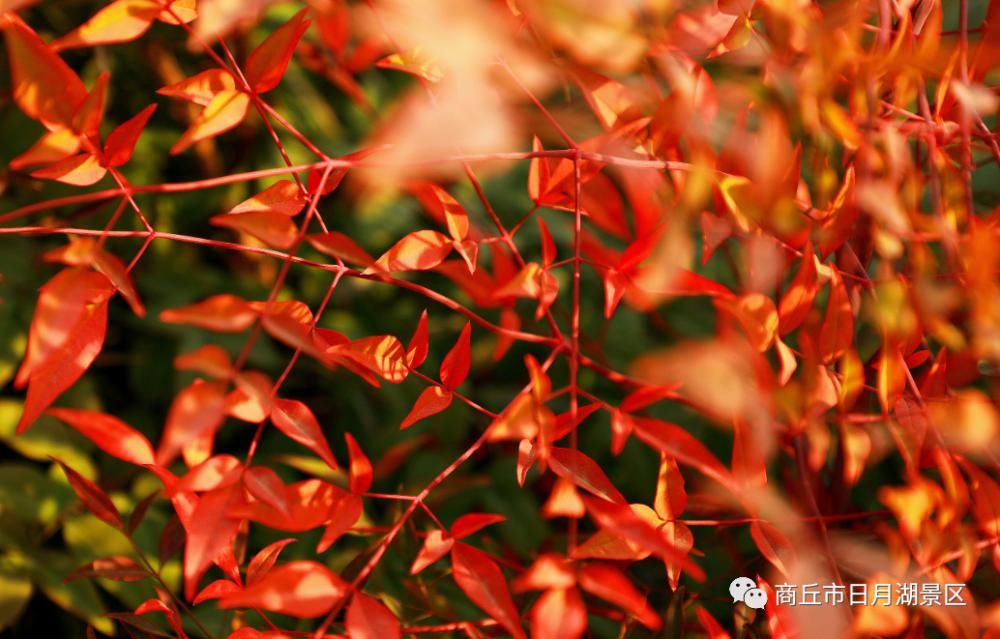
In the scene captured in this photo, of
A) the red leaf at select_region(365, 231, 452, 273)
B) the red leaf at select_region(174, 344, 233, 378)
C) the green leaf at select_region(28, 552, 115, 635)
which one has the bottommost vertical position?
the green leaf at select_region(28, 552, 115, 635)

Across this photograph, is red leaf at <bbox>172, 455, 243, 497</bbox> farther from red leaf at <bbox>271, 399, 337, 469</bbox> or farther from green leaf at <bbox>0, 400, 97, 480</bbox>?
green leaf at <bbox>0, 400, 97, 480</bbox>

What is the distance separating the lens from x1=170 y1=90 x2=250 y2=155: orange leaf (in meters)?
0.35

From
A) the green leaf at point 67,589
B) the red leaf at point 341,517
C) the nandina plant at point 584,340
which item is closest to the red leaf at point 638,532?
the nandina plant at point 584,340

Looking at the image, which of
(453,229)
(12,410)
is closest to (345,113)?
(12,410)

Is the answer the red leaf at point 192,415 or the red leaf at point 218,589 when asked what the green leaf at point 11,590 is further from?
the red leaf at point 192,415

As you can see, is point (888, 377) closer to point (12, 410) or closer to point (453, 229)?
point (453, 229)

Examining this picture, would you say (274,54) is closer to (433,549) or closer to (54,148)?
(54,148)

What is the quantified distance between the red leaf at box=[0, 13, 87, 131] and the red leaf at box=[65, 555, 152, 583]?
8.8 inches

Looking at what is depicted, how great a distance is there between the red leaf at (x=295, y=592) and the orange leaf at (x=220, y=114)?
175 mm

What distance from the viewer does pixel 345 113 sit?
3.09 ft

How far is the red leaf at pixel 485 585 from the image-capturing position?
36cm

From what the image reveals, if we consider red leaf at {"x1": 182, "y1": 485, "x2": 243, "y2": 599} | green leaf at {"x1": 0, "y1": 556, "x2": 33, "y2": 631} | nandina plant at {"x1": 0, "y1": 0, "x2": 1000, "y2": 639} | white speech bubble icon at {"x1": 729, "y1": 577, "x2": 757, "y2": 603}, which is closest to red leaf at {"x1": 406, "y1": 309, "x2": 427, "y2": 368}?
nandina plant at {"x1": 0, "y1": 0, "x2": 1000, "y2": 639}

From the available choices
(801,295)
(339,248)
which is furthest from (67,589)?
(801,295)

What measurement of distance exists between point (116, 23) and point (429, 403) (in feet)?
0.68
